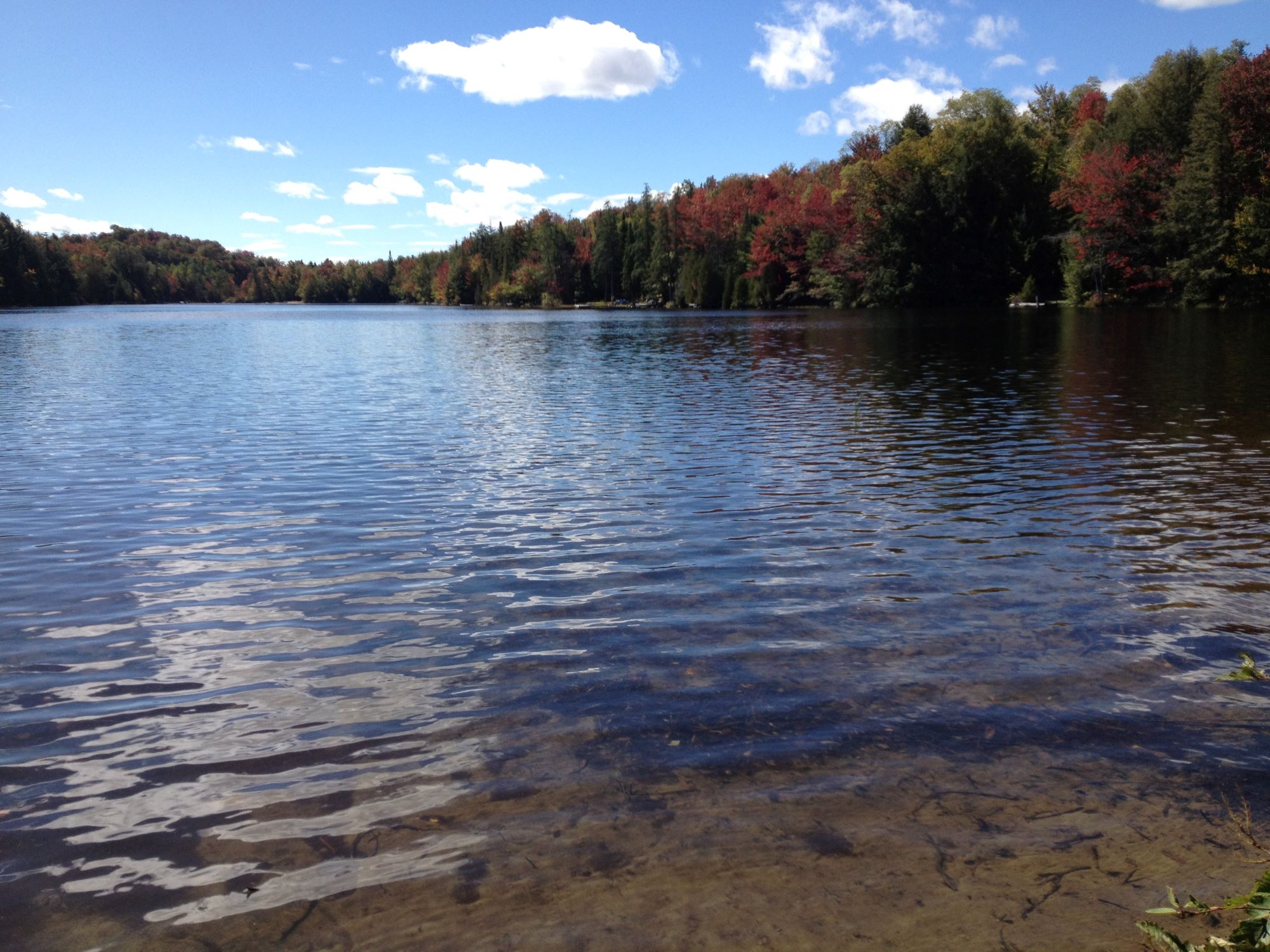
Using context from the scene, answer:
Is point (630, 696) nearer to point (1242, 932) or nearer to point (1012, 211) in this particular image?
point (1242, 932)

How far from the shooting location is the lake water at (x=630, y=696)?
4.16 meters

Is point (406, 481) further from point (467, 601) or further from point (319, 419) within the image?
point (319, 419)

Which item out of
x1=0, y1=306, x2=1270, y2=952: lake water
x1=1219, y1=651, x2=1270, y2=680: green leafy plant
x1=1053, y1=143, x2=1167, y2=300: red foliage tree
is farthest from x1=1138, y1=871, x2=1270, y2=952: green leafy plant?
x1=1053, y1=143, x2=1167, y2=300: red foliage tree

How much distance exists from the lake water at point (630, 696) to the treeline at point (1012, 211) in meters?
61.8

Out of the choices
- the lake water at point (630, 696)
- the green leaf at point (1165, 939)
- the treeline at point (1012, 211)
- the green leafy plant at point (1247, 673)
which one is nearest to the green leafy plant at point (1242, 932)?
the green leaf at point (1165, 939)

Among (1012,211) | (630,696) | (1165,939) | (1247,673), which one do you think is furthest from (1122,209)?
(1165,939)

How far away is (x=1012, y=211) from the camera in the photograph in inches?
3757

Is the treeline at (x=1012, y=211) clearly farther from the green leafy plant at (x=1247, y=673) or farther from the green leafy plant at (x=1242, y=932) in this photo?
the green leafy plant at (x=1242, y=932)

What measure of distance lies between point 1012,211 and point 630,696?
339 ft

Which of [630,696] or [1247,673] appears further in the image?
[630,696]

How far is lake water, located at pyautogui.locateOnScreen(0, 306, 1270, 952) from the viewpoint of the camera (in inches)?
164

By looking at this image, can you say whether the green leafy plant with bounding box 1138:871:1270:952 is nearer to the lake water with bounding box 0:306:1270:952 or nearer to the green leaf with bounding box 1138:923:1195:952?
the green leaf with bounding box 1138:923:1195:952

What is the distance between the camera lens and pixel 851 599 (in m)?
8.44

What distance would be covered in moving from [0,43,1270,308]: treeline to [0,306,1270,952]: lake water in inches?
2434
